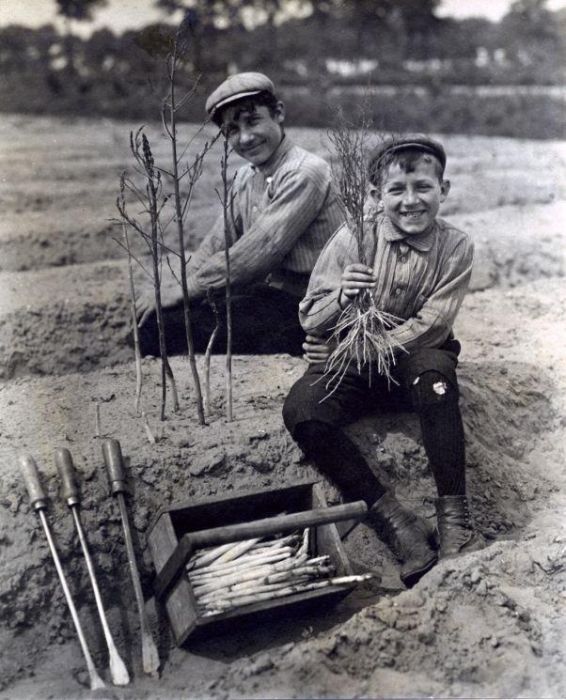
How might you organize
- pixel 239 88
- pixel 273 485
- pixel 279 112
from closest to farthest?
pixel 273 485, pixel 239 88, pixel 279 112

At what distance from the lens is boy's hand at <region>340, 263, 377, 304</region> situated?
3234 millimetres

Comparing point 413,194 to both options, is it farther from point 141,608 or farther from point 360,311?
point 141,608

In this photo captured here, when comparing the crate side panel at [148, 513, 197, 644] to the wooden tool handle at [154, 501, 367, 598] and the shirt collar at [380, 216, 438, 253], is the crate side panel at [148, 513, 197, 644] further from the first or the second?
the shirt collar at [380, 216, 438, 253]

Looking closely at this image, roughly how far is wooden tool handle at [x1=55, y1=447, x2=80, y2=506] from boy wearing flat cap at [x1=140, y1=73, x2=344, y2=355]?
4.14 feet

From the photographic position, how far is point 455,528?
3.21 m

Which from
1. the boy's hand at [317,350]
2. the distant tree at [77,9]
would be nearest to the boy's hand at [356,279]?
the boy's hand at [317,350]

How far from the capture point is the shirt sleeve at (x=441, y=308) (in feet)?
11.1

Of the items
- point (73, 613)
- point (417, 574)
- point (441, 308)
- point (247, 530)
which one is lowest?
point (417, 574)

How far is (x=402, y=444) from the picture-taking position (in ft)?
11.9

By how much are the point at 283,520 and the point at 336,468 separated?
2.03 ft

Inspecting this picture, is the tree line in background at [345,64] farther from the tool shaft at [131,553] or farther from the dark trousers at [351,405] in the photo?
the tool shaft at [131,553]

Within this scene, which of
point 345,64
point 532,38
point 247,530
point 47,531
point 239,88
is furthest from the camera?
point 345,64

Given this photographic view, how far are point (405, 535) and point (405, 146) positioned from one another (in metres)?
1.65

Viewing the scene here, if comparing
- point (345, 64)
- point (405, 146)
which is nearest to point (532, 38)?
point (345, 64)
